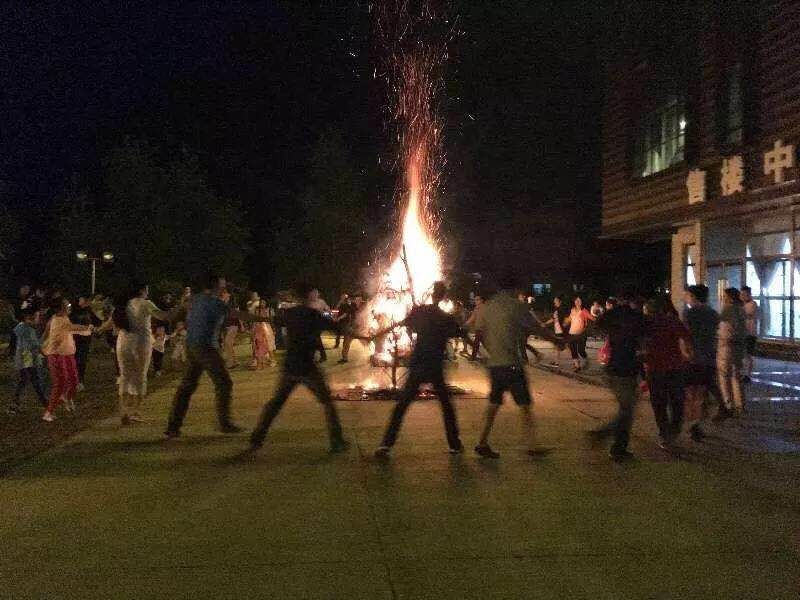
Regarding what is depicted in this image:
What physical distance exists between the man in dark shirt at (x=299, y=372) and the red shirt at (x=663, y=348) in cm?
309

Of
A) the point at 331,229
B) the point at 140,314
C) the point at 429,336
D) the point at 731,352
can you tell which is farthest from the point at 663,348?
the point at 331,229

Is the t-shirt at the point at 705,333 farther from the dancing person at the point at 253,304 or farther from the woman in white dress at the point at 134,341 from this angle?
the dancing person at the point at 253,304

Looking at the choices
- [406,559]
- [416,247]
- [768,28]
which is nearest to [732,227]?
[768,28]

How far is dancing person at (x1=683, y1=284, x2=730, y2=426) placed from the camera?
378 inches

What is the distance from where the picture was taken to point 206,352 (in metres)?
9.38

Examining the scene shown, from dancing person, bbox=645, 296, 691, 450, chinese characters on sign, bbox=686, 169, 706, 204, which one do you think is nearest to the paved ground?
dancing person, bbox=645, 296, 691, 450

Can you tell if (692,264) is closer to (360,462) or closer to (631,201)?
(631,201)

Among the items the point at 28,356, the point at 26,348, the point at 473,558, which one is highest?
the point at 26,348

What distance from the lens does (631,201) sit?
24.2 meters

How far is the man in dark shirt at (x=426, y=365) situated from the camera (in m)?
8.59

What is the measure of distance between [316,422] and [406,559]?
5.55m

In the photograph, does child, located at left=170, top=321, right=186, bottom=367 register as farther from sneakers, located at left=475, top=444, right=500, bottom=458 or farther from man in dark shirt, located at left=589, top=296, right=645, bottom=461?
man in dark shirt, located at left=589, top=296, right=645, bottom=461

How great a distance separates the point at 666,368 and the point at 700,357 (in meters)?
1.03

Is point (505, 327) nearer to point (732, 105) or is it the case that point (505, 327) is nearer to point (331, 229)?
point (732, 105)
